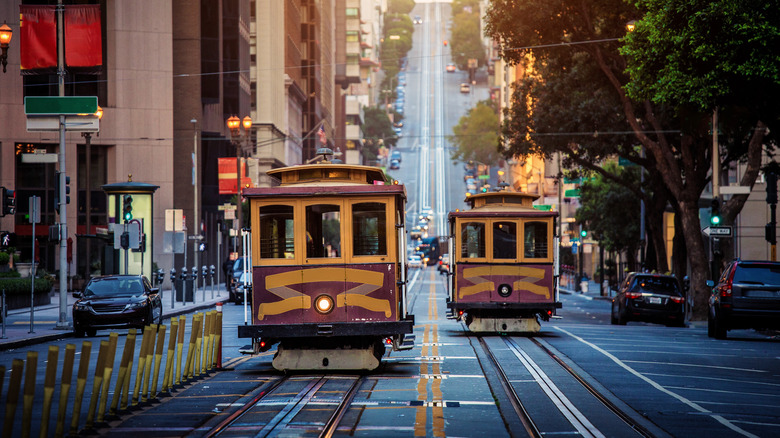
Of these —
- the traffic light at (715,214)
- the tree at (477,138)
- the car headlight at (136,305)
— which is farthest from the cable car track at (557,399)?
the tree at (477,138)

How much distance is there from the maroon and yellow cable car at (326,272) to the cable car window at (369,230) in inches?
0.6

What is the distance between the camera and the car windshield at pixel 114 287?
29.6 m

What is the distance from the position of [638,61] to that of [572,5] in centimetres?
1074

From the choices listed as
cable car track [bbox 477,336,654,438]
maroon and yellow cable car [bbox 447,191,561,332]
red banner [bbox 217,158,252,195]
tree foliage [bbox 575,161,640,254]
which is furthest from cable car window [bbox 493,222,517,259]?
tree foliage [bbox 575,161,640,254]

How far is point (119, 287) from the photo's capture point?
30000mm

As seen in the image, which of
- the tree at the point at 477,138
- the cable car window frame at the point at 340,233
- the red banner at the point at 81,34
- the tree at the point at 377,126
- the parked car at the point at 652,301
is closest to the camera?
the cable car window frame at the point at 340,233

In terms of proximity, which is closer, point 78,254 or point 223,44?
point 78,254

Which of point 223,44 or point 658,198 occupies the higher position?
point 223,44

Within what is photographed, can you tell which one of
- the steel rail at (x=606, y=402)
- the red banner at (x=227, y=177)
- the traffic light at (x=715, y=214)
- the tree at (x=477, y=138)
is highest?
the tree at (x=477, y=138)

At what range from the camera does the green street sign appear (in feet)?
98.7

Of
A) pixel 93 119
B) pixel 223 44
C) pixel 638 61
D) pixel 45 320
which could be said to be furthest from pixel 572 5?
pixel 223 44

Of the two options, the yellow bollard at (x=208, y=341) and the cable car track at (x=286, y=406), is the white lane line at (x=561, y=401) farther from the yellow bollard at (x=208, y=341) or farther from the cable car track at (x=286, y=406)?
the yellow bollard at (x=208, y=341)

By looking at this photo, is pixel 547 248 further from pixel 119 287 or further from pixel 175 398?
pixel 175 398

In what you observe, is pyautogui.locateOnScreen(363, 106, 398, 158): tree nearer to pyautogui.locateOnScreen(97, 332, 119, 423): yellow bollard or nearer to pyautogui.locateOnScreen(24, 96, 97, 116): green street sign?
pyautogui.locateOnScreen(24, 96, 97, 116): green street sign
